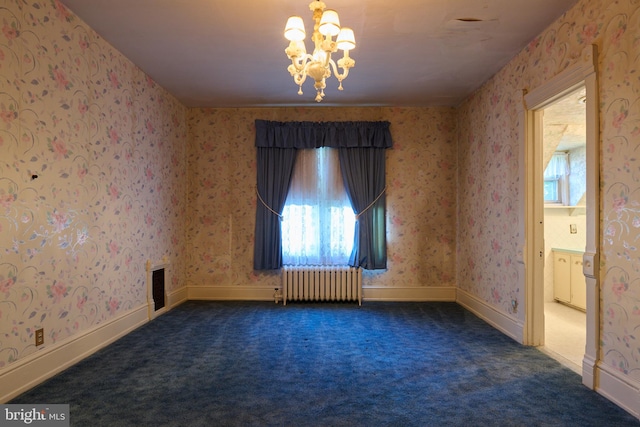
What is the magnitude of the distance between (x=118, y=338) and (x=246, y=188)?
95.3 inches

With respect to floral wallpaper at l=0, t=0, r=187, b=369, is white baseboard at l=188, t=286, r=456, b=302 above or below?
below

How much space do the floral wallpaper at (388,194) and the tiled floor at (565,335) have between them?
4.26ft

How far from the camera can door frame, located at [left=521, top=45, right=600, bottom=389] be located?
2369 mm

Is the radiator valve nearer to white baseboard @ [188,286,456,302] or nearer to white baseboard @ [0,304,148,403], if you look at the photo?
white baseboard @ [188,286,456,302]

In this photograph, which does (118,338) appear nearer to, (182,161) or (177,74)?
(182,161)

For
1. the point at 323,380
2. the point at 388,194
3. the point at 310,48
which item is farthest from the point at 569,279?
the point at 310,48

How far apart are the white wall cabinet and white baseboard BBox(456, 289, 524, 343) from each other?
1.43m

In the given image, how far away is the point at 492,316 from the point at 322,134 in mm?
3048

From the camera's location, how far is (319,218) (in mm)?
4926

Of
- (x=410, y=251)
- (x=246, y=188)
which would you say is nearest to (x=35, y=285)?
(x=246, y=188)

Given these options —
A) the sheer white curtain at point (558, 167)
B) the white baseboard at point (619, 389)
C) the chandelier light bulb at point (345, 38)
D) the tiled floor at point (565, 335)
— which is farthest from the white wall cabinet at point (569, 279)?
the chandelier light bulb at point (345, 38)

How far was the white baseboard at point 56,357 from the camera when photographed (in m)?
2.24

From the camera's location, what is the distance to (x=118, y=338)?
3344 millimetres
